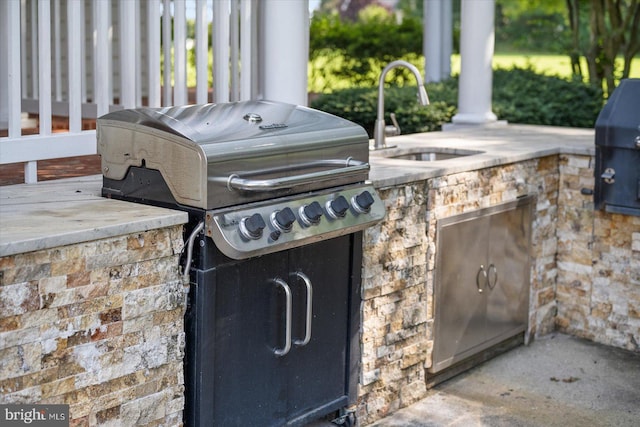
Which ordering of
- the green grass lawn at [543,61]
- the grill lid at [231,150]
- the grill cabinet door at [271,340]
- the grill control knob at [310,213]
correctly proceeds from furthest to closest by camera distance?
1. the green grass lawn at [543,61]
2. the grill control knob at [310,213]
3. the grill cabinet door at [271,340]
4. the grill lid at [231,150]

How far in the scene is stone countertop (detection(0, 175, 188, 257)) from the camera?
2.86 meters

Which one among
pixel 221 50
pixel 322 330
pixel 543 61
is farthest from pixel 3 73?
pixel 543 61

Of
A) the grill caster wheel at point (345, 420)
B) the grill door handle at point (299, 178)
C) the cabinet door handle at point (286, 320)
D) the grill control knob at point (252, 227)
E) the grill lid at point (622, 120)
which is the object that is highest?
the grill lid at point (622, 120)

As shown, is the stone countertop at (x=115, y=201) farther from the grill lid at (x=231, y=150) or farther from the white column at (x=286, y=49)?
the white column at (x=286, y=49)

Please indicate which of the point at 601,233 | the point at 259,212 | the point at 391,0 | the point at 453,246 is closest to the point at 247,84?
the point at 453,246

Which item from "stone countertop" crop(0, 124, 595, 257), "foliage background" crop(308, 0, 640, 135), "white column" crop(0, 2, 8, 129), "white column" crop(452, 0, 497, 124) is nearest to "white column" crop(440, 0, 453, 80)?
"foliage background" crop(308, 0, 640, 135)

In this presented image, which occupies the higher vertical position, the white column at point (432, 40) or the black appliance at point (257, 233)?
the white column at point (432, 40)

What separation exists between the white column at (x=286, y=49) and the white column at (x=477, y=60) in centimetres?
234

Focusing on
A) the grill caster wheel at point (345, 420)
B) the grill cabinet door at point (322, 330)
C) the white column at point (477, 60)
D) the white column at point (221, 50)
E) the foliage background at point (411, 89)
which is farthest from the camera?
the foliage background at point (411, 89)

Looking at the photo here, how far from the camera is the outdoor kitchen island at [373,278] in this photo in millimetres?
2916

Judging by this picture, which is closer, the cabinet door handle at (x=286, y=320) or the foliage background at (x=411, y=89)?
the cabinet door handle at (x=286, y=320)

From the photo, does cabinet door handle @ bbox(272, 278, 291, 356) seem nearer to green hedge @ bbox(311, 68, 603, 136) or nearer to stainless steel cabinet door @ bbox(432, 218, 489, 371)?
stainless steel cabinet door @ bbox(432, 218, 489, 371)

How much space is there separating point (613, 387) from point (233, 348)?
2331mm
